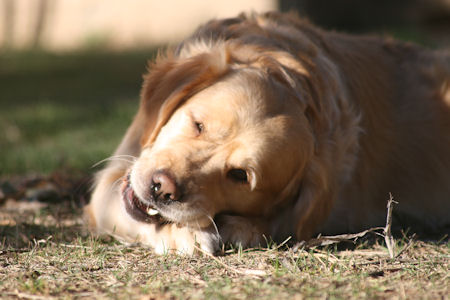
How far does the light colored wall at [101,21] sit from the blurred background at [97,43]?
0.06 ft

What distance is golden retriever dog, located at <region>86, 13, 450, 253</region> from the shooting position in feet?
9.43

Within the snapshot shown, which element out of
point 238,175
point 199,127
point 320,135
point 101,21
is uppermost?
point 199,127

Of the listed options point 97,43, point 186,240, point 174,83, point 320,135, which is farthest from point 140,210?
point 97,43

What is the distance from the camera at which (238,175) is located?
9.63 feet

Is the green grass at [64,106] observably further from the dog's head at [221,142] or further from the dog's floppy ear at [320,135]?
the dog's floppy ear at [320,135]

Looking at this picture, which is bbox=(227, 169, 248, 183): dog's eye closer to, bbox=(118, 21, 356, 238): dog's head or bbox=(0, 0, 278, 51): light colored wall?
bbox=(118, 21, 356, 238): dog's head

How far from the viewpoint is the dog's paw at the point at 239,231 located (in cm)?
299

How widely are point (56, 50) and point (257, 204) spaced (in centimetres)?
966

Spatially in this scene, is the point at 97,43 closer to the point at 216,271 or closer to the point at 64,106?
the point at 64,106

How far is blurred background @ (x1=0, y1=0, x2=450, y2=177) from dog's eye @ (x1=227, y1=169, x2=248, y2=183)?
339cm

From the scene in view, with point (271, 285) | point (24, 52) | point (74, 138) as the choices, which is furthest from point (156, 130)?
point (24, 52)

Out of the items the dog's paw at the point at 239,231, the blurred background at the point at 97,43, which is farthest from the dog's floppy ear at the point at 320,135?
the blurred background at the point at 97,43

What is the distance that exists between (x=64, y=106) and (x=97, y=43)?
4.50 meters

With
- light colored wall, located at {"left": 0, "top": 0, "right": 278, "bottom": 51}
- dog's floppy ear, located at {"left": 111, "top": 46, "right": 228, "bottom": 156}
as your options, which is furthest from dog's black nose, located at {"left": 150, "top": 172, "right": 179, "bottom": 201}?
light colored wall, located at {"left": 0, "top": 0, "right": 278, "bottom": 51}
